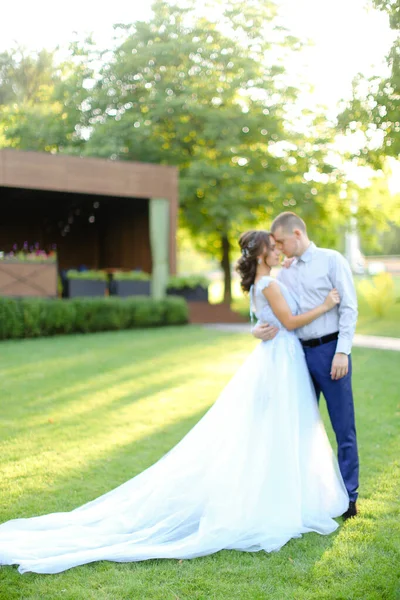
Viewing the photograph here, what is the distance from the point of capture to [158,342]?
42.9 ft

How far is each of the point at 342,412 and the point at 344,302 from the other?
71 cm

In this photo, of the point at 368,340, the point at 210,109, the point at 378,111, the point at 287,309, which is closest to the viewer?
the point at 287,309

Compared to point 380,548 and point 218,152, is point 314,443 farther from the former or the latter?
point 218,152

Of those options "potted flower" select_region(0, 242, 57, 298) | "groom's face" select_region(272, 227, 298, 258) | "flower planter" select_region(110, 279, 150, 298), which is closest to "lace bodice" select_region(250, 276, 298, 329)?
"groom's face" select_region(272, 227, 298, 258)

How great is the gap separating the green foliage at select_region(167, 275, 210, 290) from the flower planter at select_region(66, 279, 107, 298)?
2.13m

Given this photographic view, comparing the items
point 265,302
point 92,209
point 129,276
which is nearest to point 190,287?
point 129,276

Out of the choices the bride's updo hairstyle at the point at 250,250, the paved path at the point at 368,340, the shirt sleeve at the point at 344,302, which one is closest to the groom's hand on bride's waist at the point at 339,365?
the shirt sleeve at the point at 344,302

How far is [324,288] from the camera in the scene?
4164 millimetres

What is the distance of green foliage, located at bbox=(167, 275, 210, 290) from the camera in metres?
17.8

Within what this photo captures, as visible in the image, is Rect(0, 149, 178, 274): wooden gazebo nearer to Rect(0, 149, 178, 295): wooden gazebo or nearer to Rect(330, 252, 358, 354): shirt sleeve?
Rect(0, 149, 178, 295): wooden gazebo

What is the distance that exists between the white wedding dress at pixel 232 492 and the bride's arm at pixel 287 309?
68 millimetres

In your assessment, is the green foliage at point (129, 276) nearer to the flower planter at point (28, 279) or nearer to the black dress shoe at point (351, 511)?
the flower planter at point (28, 279)

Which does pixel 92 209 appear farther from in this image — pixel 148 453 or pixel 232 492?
pixel 232 492

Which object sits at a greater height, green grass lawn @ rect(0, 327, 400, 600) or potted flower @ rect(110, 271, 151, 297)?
potted flower @ rect(110, 271, 151, 297)
